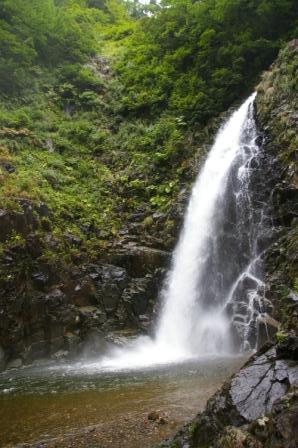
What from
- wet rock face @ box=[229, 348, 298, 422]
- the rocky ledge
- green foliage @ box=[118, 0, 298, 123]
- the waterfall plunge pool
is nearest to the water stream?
the waterfall plunge pool

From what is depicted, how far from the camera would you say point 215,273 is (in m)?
13.9

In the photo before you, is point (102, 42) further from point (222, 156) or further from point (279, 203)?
point (279, 203)

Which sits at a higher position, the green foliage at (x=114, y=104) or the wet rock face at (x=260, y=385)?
the green foliage at (x=114, y=104)

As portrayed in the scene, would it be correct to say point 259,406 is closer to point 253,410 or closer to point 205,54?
point 253,410

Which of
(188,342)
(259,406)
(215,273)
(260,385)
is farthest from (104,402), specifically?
(215,273)

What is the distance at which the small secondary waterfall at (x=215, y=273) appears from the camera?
12.1m

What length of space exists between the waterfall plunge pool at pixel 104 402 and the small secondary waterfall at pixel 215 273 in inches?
63.5

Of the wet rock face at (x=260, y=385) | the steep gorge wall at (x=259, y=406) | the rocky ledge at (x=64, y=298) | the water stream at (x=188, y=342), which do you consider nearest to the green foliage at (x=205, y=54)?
the water stream at (x=188, y=342)

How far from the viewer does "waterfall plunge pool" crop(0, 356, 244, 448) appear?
5.95m

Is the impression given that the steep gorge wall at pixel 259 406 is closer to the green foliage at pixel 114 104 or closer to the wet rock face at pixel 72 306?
the wet rock face at pixel 72 306

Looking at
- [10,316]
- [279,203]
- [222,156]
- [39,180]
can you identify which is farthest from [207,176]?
[10,316]

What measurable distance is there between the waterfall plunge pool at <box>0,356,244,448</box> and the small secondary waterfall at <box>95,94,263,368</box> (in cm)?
161

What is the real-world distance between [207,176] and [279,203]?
4078 millimetres

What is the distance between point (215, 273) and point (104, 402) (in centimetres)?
724
